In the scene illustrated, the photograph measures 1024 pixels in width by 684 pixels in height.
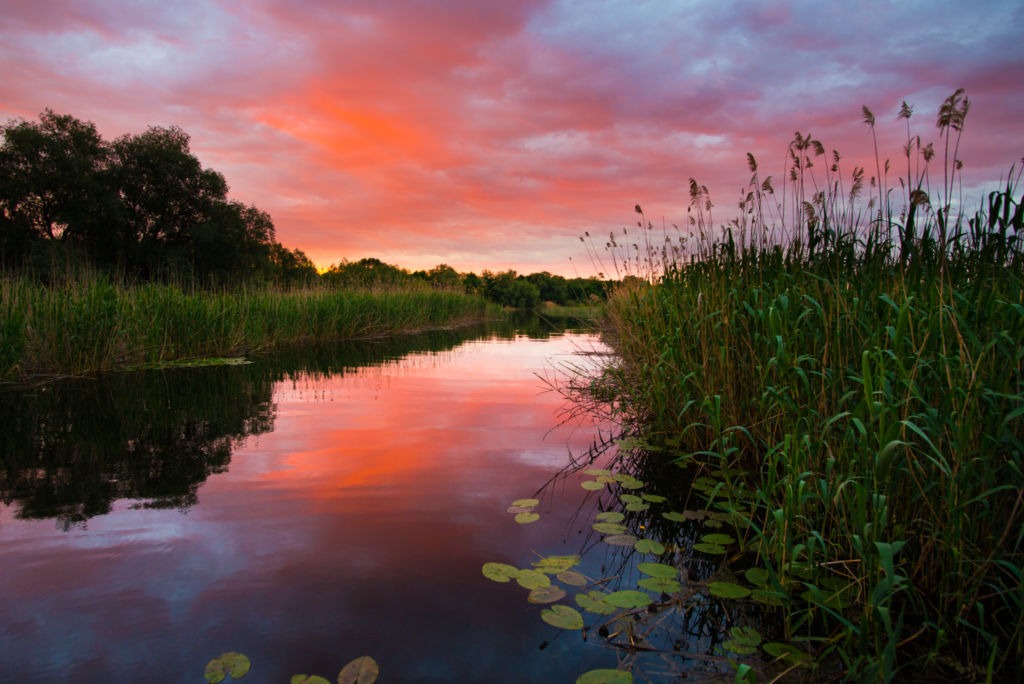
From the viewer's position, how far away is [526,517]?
349 cm

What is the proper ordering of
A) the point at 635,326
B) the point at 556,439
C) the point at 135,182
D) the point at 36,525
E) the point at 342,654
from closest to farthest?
the point at 342,654
the point at 36,525
the point at 556,439
the point at 635,326
the point at 135,182

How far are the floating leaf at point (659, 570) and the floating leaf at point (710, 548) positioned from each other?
0.27m

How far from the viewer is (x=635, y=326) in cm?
647

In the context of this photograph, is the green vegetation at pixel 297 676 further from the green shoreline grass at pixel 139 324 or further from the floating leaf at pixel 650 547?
the green shoreline grass at pixel 139 324

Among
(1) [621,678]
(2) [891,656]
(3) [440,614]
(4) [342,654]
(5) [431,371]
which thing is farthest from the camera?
(5) [431,371]

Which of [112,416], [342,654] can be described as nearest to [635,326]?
[342,654]

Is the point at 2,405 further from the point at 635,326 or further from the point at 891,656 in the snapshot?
the point at 891,656

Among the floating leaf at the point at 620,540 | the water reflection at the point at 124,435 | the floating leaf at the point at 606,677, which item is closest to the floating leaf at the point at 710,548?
the floating leaf at the point at 620,540

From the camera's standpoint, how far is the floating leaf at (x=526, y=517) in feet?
11.3

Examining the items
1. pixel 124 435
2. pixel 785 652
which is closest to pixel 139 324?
pixel 124 435

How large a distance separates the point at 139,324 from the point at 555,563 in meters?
9.55

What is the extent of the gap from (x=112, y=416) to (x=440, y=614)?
5459mm

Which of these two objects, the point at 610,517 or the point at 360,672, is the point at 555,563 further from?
the point at 360,672

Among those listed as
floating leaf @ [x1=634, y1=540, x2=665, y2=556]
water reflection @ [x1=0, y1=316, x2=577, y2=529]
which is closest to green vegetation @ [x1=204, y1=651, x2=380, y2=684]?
floating leaf @ [x1=634, y1=540, x2=665, y2=556]
